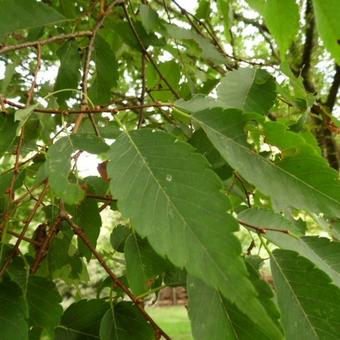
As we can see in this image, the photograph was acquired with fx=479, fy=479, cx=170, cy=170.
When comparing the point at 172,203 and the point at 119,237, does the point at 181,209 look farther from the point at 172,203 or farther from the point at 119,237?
the point at 119,237

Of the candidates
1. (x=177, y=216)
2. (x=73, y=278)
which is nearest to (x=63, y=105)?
(x=73, y=278)

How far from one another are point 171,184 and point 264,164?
5.1 inches

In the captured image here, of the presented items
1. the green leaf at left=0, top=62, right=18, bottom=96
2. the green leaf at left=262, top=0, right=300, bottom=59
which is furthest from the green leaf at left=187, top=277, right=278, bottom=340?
the green leaf at left=0, top=62, right=18, bottom=96

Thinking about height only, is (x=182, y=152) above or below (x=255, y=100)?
below

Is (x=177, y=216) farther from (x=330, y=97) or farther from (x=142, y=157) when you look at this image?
(x=330, y=97)

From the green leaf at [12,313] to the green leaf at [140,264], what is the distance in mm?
142

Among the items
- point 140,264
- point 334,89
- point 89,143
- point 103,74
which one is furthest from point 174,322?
point 89,143

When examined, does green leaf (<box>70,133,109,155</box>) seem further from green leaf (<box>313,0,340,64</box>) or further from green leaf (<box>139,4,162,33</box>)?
green leaf (<box>139,4,162,33</box>)

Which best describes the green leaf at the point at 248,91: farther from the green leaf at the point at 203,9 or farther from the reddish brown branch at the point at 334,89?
the reddish brown branch at the point at 334,89

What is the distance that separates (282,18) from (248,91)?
152 mm

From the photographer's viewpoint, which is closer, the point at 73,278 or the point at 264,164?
the point at 264,164

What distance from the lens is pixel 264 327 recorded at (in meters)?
0.43

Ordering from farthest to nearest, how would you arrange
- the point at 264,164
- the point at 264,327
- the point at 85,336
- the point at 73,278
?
the point at 73,278 → the point at 85,336 → the point at 264,164 → the point at 264,327

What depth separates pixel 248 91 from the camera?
2.54 ft
